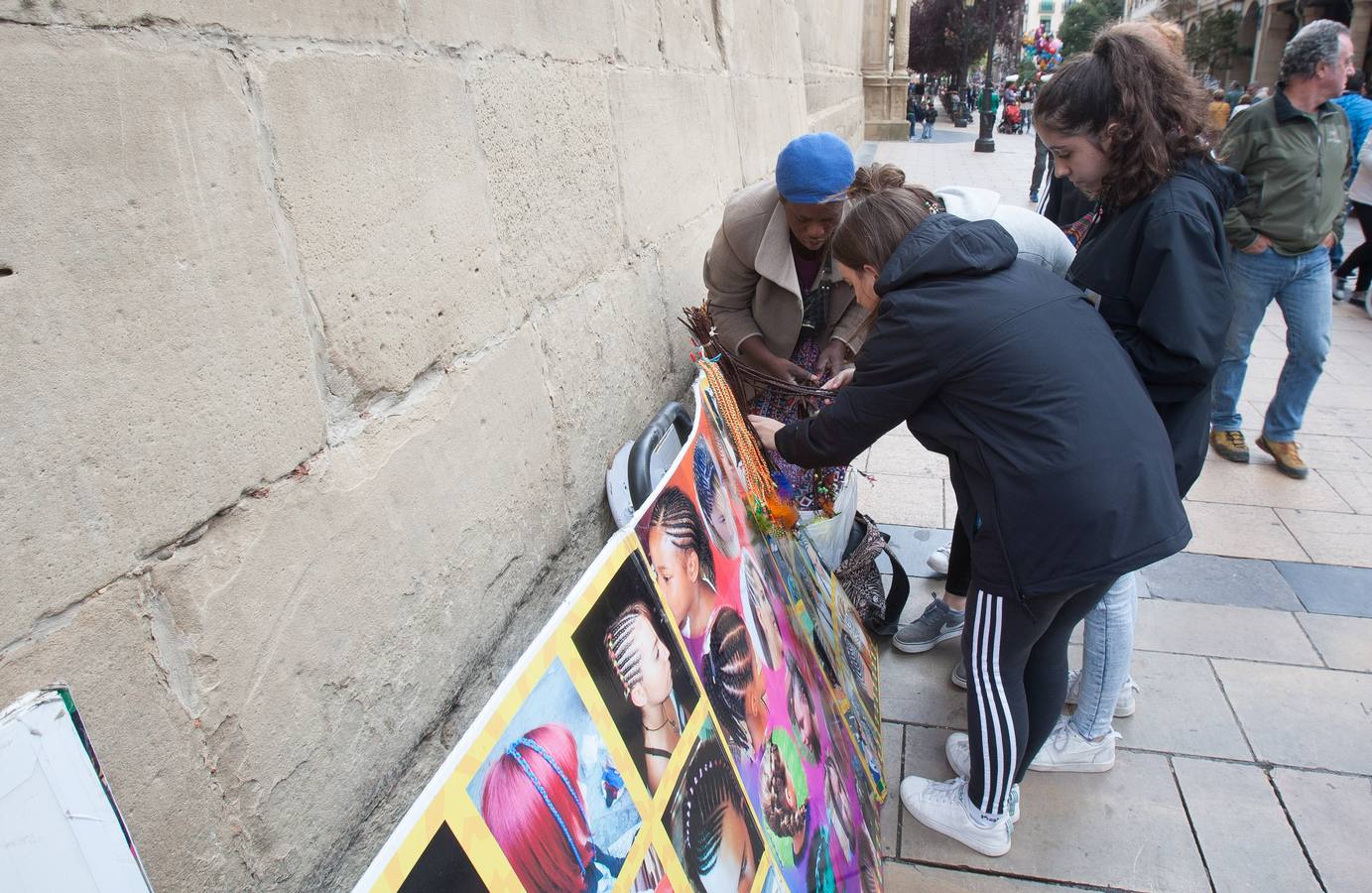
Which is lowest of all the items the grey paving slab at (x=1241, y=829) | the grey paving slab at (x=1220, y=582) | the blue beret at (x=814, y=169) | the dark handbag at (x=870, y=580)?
the grey paving slab at (x=1220, y=582)

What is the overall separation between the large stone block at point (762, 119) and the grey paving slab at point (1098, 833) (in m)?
3.00

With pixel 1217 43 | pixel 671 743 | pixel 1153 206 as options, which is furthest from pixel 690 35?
pixel 1217 43

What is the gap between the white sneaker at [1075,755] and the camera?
2.49m

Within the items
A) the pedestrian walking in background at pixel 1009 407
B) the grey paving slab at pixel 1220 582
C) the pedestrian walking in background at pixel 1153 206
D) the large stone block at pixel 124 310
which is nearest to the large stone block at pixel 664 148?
the pedestrian walking in background at pixel 1009 407

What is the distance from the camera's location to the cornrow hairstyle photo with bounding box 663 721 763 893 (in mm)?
1227

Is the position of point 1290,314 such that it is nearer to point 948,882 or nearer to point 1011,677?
point 1011,677

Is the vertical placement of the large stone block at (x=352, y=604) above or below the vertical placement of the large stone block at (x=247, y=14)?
below

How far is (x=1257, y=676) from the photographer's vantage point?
283 cm

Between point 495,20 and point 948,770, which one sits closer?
point 495,20

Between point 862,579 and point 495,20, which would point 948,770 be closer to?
point 862,579

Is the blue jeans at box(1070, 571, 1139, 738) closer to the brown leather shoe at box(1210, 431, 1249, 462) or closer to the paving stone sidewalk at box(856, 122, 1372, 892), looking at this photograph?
the paving stone sidewalk at box(856, 122, 1372, 892)

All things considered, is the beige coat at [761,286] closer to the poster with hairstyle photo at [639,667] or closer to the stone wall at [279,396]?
the stone wall at [279,396]

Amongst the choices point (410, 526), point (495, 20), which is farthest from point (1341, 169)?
point (410, 526)

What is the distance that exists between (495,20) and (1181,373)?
177 cm
